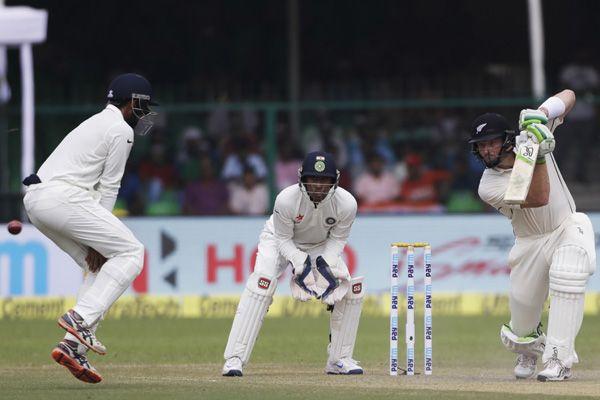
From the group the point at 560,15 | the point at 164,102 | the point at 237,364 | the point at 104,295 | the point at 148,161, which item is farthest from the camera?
the point at 560,15

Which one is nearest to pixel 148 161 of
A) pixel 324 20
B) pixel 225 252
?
pixel 225 252

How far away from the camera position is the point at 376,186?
15805 millimetres

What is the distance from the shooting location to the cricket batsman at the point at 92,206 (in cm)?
830

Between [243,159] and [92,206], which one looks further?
[243,159]

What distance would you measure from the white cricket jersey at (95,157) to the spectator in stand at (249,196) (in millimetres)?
7099

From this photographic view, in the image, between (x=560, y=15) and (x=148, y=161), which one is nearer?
(x=148, y=161)

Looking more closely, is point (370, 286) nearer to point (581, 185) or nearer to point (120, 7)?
point (581, 185)

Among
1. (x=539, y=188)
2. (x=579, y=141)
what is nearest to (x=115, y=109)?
(x=539, y=188)

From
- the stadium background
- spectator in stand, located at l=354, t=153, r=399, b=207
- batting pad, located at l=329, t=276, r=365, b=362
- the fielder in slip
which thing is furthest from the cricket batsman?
spectator in stand, located at l=354, t=153, r=399, b=207

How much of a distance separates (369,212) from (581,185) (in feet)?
7.32

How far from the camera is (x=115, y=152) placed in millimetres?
8391

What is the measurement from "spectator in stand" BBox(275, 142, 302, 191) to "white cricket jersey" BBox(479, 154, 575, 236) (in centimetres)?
707

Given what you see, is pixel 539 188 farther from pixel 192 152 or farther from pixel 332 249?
pixel 192 152

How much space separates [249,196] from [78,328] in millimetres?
7596
